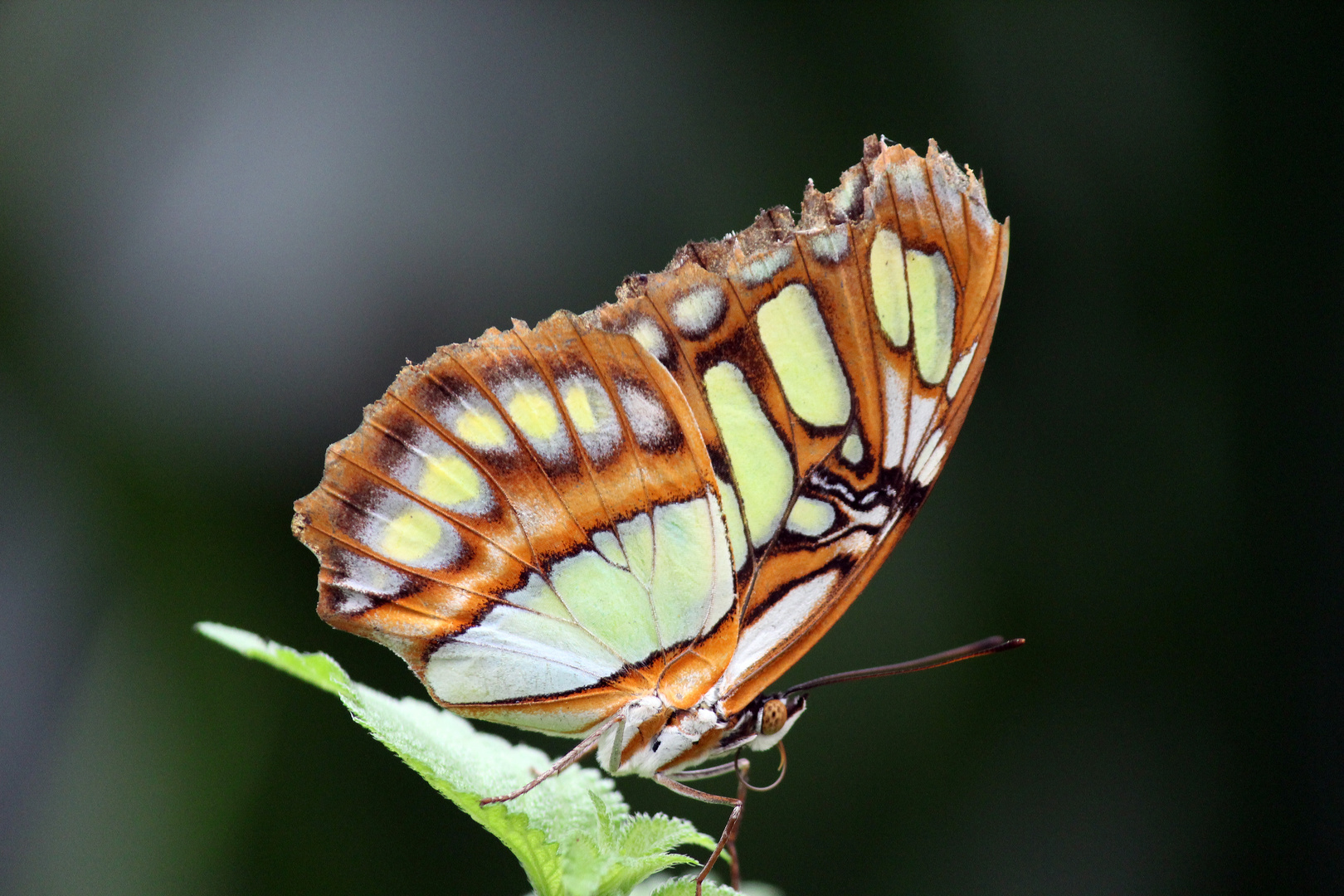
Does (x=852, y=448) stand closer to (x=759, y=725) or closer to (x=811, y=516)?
(x=811, y=516)

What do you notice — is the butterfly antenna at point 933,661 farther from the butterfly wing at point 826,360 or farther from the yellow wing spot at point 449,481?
the yellow wing spot at point 449,481

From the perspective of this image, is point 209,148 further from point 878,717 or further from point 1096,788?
point 1096,788

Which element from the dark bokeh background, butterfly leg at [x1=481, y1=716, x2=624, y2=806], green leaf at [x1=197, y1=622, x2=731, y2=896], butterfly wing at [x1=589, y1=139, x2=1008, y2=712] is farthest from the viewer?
the dark bokeh background

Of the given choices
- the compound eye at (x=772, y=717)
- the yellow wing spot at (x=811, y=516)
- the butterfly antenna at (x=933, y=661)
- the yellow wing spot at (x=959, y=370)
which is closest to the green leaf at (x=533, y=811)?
the compound eye at (x=772, y=717)

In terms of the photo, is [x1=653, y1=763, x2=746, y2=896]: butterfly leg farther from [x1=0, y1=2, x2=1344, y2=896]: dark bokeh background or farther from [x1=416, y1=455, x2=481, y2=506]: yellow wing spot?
[x1=0, y1=2, x2=1344, y2=896]: dark bokeh background

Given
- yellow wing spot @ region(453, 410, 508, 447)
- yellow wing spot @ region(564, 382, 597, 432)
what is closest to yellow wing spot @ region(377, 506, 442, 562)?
yellow wing spot @ region(453, 410, 508, 447)
